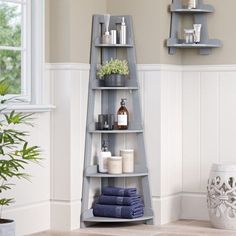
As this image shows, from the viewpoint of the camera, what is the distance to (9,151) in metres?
5.70

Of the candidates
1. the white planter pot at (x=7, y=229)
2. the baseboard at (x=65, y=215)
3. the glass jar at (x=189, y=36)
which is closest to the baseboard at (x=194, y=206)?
the baseboard at (x=65, y=215)

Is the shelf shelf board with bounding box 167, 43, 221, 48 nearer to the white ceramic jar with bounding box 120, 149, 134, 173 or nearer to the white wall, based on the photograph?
the white ceramic jar with bounding box 120, 149, 134, 173

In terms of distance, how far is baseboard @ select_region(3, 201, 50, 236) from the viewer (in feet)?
19.0

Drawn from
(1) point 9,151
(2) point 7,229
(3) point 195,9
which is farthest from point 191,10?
(2) point 7,229

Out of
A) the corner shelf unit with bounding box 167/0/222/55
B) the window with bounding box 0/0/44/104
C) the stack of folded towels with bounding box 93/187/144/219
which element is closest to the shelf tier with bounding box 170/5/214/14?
the corner shelf unit with bounding box 167/0/222/55

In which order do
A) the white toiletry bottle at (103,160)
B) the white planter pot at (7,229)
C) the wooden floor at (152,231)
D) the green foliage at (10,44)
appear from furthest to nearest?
the white toiletry bottle at (103,160)
the wooden floor at (152,231)
the green foliage at (10,44)
the white planter pot at (7,229)

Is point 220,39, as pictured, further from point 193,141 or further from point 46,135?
point 46,135

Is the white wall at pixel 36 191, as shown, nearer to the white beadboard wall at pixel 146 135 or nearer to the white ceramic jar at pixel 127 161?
the white beadboard wall at pixel 146 135

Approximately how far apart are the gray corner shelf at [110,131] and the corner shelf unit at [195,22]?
14.1 inches

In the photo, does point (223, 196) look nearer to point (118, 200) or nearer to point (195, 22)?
point (118, 200)

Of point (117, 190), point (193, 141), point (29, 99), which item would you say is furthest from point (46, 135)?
point (193, 141)

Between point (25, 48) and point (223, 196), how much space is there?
1.90m

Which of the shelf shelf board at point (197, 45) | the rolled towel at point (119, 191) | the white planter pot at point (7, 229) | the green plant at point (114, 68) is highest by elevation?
the shelf shelf board at point (197, 45)

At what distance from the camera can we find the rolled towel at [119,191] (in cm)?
622
